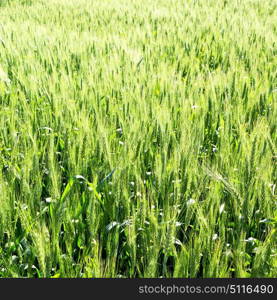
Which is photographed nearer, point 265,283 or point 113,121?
point 265,283

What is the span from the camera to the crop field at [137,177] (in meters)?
1.01

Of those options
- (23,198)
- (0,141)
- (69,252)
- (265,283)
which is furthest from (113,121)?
(265,283)

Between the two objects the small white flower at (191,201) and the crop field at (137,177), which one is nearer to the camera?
the crop field at (137,177)

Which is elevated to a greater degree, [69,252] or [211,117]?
[211,117]

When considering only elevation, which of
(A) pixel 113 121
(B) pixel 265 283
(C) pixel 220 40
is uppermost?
(C) pixel 220 40

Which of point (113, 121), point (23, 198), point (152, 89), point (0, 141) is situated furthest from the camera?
point (152, 89)

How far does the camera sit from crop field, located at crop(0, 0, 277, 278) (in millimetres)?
1005

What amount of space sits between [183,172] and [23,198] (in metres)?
0.50

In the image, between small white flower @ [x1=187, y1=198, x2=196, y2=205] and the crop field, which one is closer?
the crop field

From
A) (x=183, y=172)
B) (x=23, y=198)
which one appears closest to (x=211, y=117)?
(x=183, y=172)

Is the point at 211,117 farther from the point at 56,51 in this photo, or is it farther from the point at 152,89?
the point at 56,51

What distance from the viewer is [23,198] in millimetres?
1269

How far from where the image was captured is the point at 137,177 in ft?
3.87

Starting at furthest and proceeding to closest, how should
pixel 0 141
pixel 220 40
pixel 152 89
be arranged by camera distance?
pixel 220 40, pixel 152 89, pixel 0 141
